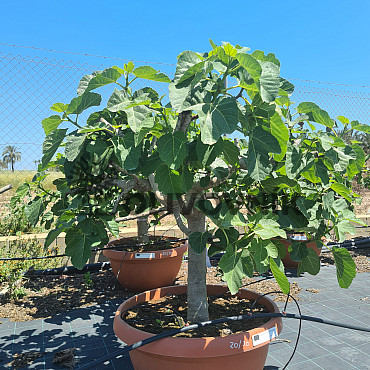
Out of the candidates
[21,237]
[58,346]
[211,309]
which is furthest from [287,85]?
[21,237]

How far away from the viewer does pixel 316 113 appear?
1.11 m

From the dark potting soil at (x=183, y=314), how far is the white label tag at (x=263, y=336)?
0.14 meters

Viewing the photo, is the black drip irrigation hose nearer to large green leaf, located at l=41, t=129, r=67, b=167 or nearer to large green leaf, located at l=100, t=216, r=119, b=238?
large green leaf, located at l=100, t=216, r=119, b=238

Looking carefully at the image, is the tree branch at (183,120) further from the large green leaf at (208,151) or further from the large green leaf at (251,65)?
the large green leaf at (251,65)

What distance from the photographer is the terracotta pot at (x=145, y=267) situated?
129 inches

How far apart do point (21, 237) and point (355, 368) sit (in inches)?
148

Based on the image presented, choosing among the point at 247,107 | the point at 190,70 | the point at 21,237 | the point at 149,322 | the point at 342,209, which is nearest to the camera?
the point at 190,70

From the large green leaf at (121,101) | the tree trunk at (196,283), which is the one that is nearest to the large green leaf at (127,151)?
the large green leaf at (121,101)

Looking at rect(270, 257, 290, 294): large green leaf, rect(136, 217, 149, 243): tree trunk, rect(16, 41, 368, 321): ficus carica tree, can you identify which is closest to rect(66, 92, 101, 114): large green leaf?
rect(16, 41, 368, 321): ficus carica tree

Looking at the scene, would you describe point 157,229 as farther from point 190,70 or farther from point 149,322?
point 190,70

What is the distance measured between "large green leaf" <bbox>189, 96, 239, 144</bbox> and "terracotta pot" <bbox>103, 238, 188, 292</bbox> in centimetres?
259

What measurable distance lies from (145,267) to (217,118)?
269 centimetres

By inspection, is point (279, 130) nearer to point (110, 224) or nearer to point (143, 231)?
point (110, 224)

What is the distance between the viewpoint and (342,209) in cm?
131
